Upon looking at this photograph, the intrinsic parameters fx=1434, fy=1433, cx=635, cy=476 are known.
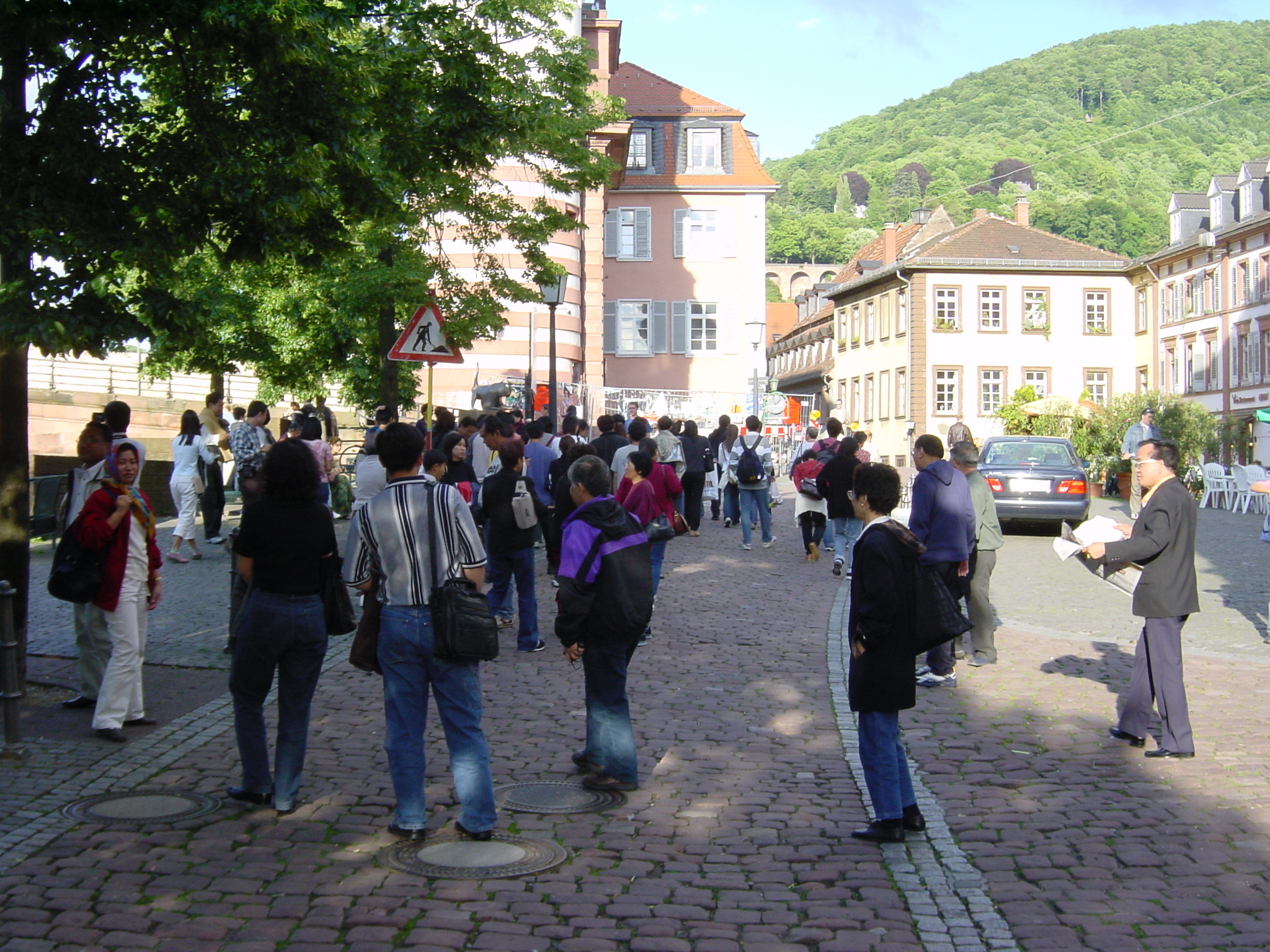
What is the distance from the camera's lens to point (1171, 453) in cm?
821

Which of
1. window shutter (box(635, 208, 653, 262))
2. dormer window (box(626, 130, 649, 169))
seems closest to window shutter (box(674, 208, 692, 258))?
A: window shutter (box(635, 208, 653, 262))

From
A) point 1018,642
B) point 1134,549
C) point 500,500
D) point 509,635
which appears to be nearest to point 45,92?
point 500,500

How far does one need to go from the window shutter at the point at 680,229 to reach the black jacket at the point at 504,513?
149ft

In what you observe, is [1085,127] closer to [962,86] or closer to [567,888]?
[962,86]

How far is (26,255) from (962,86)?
125092 mm

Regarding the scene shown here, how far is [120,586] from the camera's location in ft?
26.5

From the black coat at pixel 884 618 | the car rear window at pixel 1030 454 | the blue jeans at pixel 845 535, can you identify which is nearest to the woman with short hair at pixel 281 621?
the black coat at pixel 884 618

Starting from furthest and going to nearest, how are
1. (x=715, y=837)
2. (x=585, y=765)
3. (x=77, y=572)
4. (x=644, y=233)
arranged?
(x=644, y=233), (x=77, y=572), (x=585, y=765), (x=715, y=837)

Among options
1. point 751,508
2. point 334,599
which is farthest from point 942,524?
point 751,508

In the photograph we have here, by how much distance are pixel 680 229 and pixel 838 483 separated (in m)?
41.0

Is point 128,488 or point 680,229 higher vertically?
point 680,229

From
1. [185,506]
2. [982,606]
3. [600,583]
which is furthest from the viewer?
[185,506]

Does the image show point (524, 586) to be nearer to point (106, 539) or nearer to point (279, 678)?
point (106, 539)

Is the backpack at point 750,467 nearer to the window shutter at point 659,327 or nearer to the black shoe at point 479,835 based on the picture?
the black shoe at point 479,835
